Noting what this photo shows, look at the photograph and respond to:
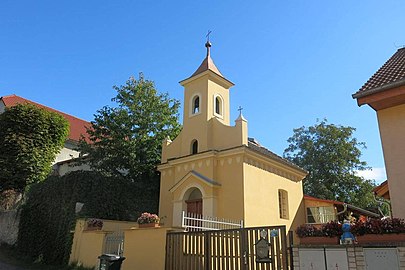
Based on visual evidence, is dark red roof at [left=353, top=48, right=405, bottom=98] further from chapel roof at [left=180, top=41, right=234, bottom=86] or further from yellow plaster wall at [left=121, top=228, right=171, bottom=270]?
chapel roof at [left=180, top=41, right=234, bottom=86]

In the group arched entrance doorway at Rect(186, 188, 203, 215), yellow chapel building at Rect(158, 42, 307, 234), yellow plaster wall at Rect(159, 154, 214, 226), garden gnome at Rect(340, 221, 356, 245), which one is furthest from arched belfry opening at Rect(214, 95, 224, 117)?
garden gnome at Rect(340, 221, 356, 245)

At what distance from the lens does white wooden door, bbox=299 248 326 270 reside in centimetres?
688

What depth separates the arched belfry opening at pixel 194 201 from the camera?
1658 centimetres

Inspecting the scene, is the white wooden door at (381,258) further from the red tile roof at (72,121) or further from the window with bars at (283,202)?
the red tile roof at (72,121)

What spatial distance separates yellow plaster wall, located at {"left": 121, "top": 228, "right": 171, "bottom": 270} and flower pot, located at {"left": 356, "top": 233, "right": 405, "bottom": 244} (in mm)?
6112

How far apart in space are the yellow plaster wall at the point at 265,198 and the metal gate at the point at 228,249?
17.6ft

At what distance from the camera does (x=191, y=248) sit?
1002cm

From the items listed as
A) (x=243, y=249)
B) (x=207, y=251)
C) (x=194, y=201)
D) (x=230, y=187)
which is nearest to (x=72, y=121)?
(x=194, y=201)

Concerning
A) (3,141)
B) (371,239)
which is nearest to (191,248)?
(371,239)

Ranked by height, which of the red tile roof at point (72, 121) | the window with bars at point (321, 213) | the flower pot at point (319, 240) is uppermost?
the red tile roof at point (72, 121)

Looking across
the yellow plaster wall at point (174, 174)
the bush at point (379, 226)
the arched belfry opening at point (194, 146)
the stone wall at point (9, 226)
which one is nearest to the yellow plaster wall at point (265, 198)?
the yellow plaster wall at point (174, 174)

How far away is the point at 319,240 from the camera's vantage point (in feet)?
23.8

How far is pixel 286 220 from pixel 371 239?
11.6 m

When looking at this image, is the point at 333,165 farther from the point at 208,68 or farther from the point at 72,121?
the point at 72,121
